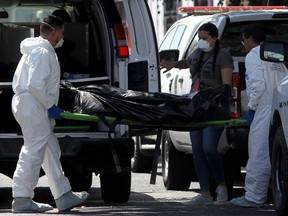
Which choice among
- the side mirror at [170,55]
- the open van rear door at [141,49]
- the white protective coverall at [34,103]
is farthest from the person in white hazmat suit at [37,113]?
the side mirror at [170,55]

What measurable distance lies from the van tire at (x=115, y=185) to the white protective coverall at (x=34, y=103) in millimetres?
1126

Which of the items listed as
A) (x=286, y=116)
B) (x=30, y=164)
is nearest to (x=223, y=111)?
(x=286, y=116)

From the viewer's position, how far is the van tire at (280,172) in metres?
9.98

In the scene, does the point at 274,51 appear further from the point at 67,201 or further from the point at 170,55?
the point at 170,55

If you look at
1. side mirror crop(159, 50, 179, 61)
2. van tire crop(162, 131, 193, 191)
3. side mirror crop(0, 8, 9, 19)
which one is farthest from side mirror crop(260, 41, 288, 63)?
side mirror crop(0, 8, 9, 19)

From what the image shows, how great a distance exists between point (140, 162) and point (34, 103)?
668 cm

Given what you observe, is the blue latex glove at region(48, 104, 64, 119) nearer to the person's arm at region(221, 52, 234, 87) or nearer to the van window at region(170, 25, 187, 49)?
the person's arm at region(221, 52, 234, 87)

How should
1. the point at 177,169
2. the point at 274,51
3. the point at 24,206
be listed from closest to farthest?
the point at 274,51, the point at 24,206, the point at 177,169

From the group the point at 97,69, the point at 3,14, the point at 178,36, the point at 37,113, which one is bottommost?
the point at 37,113

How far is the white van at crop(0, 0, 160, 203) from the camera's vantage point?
1118cm

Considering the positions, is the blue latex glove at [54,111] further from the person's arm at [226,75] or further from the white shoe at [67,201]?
the person's arm at [226,75]

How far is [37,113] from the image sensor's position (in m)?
10.7

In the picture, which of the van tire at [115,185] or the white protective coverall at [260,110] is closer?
the white protective coverall at [260,110]

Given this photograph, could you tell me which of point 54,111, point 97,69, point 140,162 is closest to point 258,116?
point 54,111
